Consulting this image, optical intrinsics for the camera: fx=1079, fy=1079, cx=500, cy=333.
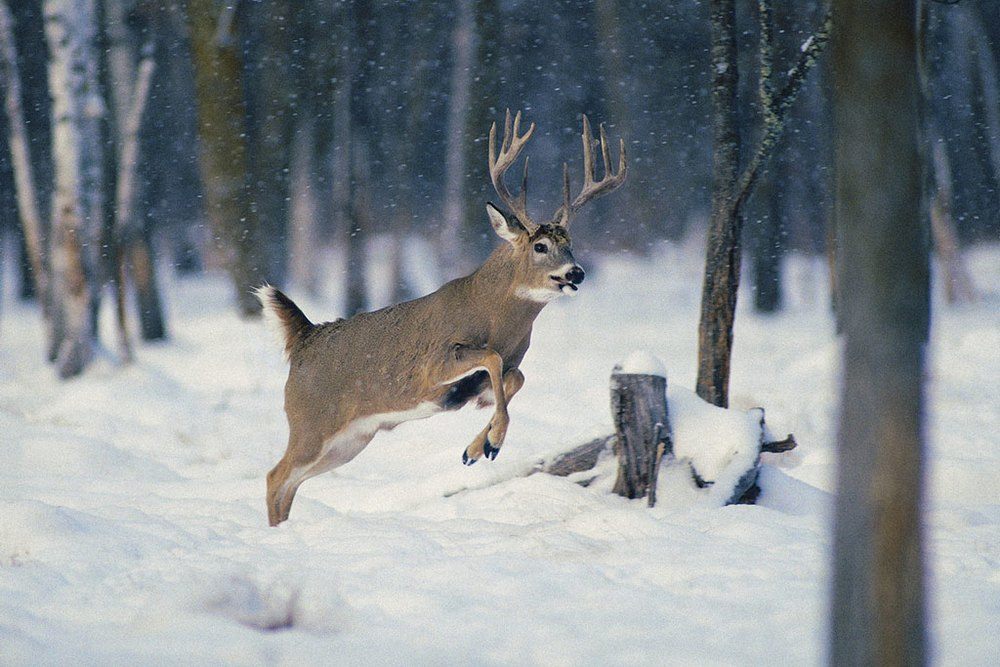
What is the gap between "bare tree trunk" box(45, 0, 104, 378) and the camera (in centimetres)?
1206

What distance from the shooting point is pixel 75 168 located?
39.6 ft

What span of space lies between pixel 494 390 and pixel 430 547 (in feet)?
3.77

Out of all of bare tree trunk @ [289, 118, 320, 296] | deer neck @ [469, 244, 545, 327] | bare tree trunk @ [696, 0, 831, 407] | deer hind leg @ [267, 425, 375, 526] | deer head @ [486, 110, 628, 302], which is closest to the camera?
deer head @ [486, 110, 628, 302]

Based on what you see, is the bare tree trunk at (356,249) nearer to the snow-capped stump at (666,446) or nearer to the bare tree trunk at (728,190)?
the bare tree trunk at (728,190)

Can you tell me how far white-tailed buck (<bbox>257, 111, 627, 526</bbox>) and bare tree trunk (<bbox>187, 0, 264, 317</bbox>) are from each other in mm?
8036

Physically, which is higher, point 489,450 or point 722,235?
point 722,235

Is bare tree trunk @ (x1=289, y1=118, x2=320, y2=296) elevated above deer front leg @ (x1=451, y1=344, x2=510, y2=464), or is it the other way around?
bare tree trunk @ (x1=289, y1=118, x2=320, y2=296)

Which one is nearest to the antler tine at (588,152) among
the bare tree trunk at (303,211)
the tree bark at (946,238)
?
the tree bark at (946,238)

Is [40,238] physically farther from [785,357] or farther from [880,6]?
[880,6]

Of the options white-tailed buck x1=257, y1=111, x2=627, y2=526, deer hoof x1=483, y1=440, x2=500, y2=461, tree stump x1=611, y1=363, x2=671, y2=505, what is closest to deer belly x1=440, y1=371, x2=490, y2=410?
white-tailed buck x1=257, y1=111, x2=627, y2=526

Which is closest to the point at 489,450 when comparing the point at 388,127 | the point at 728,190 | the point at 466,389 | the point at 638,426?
the point at 466,389

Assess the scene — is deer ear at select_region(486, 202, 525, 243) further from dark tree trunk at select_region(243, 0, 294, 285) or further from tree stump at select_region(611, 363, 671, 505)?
dark tree trunk at select_region(243, 0, 294, 285)

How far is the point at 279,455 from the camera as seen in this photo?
947cm

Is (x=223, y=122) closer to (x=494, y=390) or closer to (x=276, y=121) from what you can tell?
(x=276, y=121)
